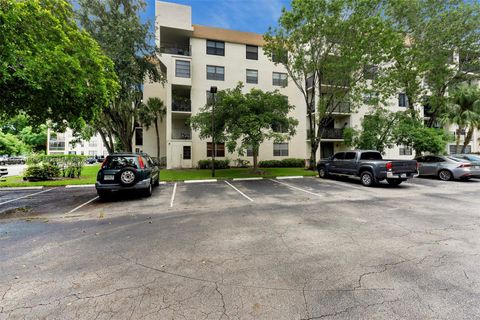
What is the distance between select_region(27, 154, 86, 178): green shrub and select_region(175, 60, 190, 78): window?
11.6 metres

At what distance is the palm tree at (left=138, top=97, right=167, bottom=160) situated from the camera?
874 inches

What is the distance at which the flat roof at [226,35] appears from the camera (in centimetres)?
2208

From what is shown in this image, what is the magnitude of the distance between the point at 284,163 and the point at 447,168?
1310cm

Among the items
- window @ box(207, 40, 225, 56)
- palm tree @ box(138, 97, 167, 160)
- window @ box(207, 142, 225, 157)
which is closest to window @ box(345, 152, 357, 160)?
window @ box(207, 142, 225, 157)

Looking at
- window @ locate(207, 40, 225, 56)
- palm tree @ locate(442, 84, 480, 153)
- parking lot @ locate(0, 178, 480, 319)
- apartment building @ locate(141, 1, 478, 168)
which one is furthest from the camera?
window @ locate(207, 40, 225, 56)

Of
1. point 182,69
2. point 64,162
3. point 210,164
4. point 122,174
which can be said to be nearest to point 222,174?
point 210,164

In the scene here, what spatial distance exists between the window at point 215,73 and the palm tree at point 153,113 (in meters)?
6.37

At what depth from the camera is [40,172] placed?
42.6ft

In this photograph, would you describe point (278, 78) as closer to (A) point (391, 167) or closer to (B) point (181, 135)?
(B) point (181, 135)

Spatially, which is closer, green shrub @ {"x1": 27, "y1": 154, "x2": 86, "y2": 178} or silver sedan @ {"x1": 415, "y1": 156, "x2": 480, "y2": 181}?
silver sedan @ {"x1": 415, "y1": 156, "x2": 480, "y2": 181}

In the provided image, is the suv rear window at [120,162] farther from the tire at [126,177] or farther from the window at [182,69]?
the window at [182,69]

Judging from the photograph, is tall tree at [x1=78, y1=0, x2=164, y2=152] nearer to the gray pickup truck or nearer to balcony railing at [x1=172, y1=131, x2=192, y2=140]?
balcony railing at [x1=172, y1=131, x2=192, y2=140]

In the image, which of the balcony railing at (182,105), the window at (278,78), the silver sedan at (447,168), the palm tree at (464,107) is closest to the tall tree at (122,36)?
the balcony railing at (182,105)

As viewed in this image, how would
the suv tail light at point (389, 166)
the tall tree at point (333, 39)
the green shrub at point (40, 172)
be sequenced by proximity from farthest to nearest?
the tall tree at point (333, 39), the green shrub at point (40, 172), the suv tail light at point (389, 166)
